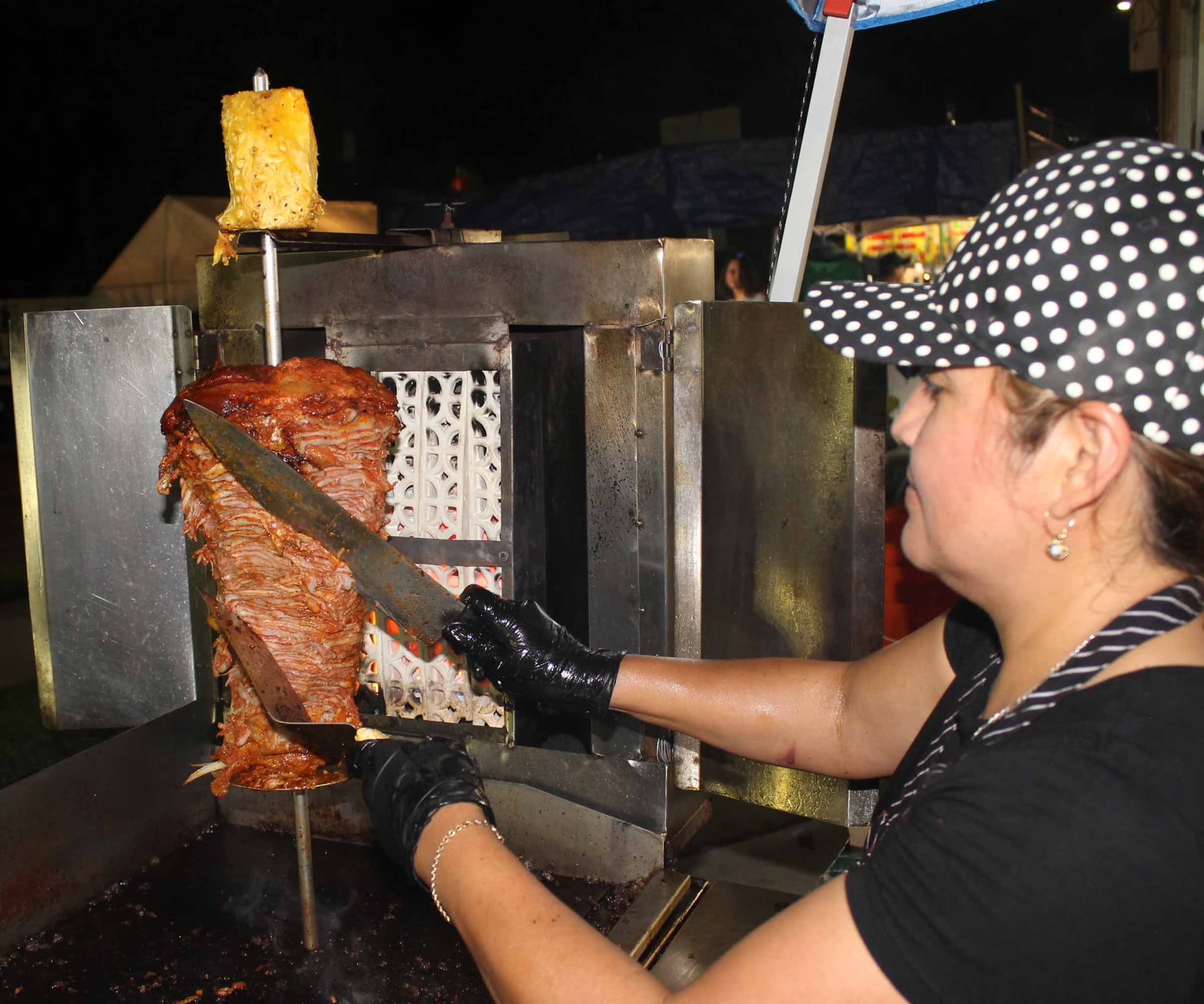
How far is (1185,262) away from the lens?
1.30 metres

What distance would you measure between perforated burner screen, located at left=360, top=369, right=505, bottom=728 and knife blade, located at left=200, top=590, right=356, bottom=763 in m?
0.96

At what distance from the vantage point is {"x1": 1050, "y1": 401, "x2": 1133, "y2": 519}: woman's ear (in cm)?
136

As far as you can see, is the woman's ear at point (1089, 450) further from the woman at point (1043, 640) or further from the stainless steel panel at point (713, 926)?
the stainless steel panel at point (713, 926)

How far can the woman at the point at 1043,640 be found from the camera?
1.30 m

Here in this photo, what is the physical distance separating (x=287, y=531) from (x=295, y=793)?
77cm

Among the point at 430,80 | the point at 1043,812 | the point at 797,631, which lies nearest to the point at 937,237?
the point at 797,631

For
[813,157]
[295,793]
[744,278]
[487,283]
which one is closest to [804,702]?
[295,793]

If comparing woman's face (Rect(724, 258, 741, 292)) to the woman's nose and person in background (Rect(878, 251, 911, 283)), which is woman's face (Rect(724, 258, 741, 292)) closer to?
person in background (Rect(878, 251, 911, 283))

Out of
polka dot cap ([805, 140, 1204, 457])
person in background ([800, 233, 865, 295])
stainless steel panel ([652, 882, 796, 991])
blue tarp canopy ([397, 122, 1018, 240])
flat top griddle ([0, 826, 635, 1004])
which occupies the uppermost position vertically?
blue tarp canopy ([397, 122, 1018, 240])

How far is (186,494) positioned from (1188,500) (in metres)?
2.32

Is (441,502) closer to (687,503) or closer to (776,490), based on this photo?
(687,503)

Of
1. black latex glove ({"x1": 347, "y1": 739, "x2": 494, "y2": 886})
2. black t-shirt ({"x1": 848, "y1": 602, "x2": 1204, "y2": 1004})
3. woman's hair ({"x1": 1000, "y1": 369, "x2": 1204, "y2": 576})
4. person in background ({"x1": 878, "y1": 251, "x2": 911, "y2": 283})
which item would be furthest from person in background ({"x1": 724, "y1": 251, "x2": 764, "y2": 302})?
black t-shirt ({"x1": 848, "y1": 602, "x2": 1204, "y2": 1004})

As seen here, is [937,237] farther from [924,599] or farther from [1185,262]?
[1185,262]

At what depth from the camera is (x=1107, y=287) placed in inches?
52.0
